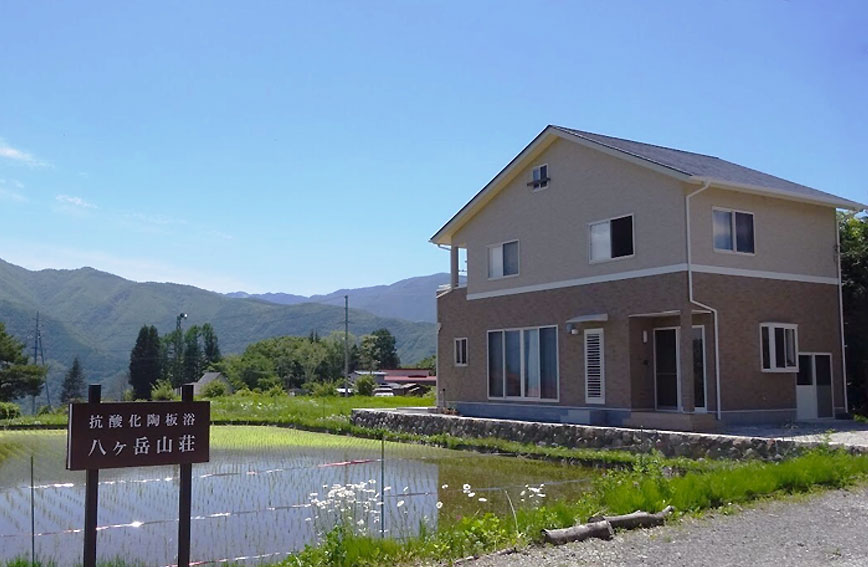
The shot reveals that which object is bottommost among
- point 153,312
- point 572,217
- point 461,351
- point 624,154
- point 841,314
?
point 461,351

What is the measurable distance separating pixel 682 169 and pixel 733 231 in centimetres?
165

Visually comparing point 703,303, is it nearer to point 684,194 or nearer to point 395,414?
point 684,194

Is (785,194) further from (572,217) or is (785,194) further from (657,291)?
(572,217)

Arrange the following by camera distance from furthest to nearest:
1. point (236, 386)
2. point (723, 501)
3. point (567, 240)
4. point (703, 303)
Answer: point (236, 386) < point (567, 240) < point (703, 303) < point (723, 501)

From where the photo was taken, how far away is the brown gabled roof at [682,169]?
1569 centimetres

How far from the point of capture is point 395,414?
20.9m

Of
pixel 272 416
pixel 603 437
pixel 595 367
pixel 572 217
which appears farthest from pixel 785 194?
pixel 272 416

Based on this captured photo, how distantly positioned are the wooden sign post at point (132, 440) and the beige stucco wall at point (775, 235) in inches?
454

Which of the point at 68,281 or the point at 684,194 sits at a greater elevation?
the point at 68,281

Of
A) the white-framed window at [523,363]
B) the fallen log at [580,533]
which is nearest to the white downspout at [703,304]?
the white-framed window at [523,363]

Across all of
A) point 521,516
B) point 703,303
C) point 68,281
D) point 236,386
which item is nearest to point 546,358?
point 703,303

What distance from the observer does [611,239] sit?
17.0 m

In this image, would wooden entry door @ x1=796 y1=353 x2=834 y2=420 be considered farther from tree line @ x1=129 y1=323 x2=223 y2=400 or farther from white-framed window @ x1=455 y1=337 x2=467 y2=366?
tree line @ x1=129 y1=323 x2=223 y2=400

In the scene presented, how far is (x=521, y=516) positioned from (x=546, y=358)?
11.7m
